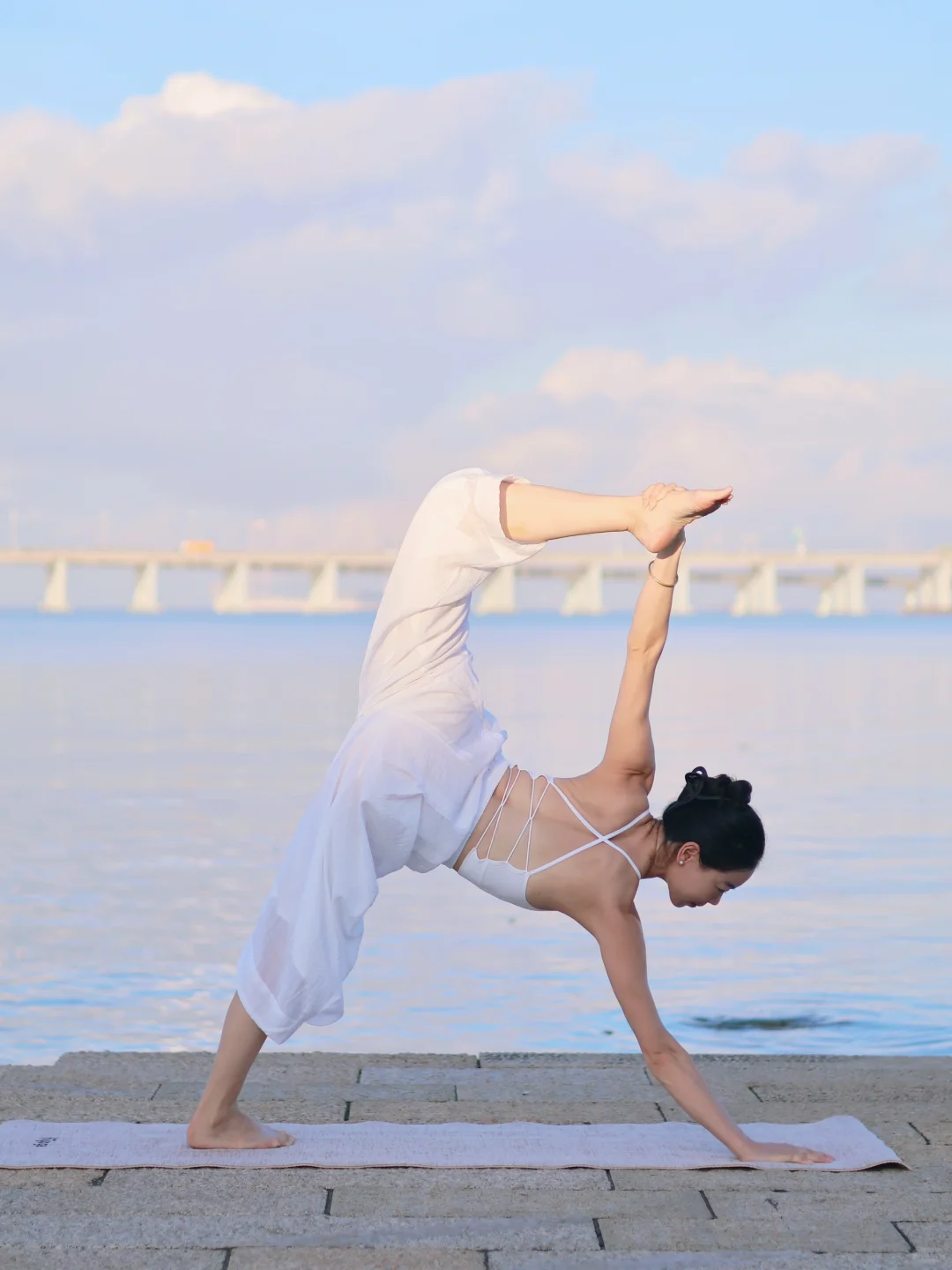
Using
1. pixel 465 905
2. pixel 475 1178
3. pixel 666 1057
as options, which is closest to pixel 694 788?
pixel 666 1057

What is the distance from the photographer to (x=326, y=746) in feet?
55.7

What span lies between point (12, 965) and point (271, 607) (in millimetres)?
95861

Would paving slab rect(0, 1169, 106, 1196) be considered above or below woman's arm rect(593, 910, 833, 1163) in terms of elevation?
below

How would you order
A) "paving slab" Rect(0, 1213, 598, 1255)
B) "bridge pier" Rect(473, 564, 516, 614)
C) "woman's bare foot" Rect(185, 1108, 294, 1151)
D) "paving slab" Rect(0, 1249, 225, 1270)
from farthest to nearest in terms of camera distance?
"bridge pier" Rect(473, 564, 516, 614), "woman's bare foot" Rect(185, 1108, 294, 1151), "paving slab" Rect(0, 1213, 598, 1255), "paving slab" Rect(0, 1249, 225, 1270)

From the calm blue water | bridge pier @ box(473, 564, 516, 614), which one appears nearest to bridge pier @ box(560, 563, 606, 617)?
bridge pier @ box(473, 564, 516, 614)

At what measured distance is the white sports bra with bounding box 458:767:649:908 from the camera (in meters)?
3.61

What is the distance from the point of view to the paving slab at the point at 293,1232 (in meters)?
2.97

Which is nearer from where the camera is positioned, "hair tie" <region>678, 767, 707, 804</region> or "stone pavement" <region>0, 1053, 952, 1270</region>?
"stone pavement" <region>0, 1053, 952, 1270</region>

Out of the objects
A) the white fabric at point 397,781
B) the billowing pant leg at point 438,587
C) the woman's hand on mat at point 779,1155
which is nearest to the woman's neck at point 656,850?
the white fabric at point 397,781

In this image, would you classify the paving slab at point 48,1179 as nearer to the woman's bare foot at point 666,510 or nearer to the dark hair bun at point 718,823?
the dark hair bun at point 718,823

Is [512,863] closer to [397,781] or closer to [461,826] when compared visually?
[461,826]

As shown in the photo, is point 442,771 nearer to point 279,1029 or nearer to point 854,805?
point 279,1029

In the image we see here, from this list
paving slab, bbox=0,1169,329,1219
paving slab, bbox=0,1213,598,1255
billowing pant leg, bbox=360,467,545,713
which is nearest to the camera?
paving slab, bbox=0,1213,598,1255

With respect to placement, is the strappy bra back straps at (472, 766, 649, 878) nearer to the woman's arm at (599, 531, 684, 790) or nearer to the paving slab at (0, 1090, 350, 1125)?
the woman's arm at (599, 531, 684, 790)
